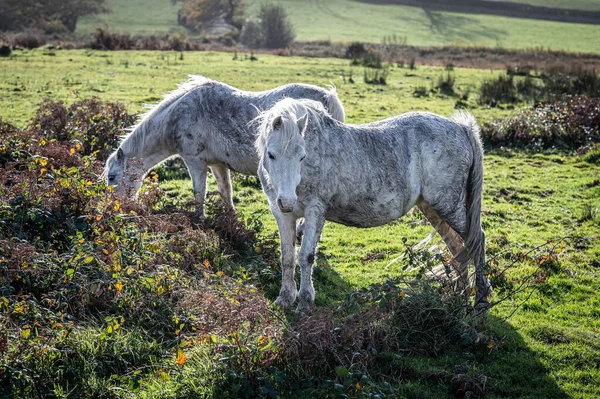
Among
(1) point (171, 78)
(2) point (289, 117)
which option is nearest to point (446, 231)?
(2) point (289, 117)

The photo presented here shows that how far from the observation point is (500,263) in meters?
7.96

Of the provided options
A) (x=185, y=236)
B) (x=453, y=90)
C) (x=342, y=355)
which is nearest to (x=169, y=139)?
(x=185, y=236)

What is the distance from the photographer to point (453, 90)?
A: 2297 cm

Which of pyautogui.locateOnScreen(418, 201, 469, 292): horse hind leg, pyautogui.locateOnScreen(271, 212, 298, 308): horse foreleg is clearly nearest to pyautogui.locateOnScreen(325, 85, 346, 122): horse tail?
pyautogui.locateOnScreen(418, 201, 469, 292): horse hind leg

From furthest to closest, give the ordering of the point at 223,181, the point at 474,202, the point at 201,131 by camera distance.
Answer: the point at 223,181
the point at 201,131
the point at 474,202

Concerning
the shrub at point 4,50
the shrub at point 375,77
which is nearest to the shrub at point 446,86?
the shrub at point 375,77

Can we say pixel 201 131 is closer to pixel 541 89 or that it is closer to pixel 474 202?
pixel 474 202

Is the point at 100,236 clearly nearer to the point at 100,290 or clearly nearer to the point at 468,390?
the point at 100,290

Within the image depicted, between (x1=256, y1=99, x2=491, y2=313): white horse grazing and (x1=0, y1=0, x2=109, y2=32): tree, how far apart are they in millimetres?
52549

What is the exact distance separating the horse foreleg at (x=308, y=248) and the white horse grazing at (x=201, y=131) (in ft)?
7.97

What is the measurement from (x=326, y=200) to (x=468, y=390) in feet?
8.20

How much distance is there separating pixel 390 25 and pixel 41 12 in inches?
1488

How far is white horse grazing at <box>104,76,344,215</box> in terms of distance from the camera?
840cm

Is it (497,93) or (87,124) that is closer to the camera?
(87,124)
